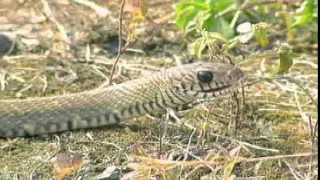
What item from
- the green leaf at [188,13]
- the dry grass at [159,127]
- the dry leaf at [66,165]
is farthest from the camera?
the green leaf at [188,13]

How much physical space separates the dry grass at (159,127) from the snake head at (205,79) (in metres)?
0.11

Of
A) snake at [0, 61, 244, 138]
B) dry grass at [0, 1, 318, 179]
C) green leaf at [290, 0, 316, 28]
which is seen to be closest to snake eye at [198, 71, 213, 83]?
snake at [0, 61, 244, 138]

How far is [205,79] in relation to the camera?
19.5 feet

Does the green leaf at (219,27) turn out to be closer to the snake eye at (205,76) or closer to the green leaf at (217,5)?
the green leaf at (217,5)

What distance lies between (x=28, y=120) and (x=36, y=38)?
2014 millimetres

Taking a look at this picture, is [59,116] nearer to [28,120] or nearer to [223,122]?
[28,120]

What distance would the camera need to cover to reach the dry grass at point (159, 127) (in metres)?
4.99

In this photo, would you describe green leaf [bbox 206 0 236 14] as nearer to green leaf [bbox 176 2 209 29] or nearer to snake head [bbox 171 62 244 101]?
green leaf [bbox 176 2 209 29]

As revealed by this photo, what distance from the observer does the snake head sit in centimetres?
584

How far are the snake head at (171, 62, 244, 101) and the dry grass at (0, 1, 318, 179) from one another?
4.4 inches

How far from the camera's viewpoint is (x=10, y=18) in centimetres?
838

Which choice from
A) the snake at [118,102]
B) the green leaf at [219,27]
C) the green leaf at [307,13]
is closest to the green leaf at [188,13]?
the green leaf at [219,27]

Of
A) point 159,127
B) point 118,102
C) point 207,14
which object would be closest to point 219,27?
point 207,14

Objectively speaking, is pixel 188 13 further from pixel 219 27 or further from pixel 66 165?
pixel 66 165
